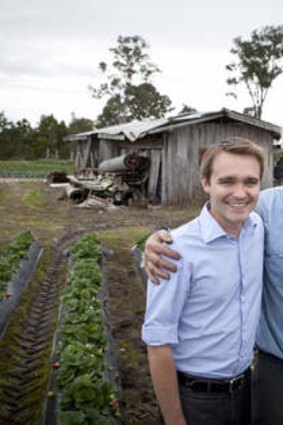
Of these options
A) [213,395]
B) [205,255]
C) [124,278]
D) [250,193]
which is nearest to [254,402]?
[213,395]

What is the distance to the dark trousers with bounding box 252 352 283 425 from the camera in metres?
2.40

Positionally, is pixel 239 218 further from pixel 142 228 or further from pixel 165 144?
pixel 165 144

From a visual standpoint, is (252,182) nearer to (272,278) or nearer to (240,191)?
(240,191)

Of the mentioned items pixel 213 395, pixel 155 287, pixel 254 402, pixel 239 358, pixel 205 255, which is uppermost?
pixel 205 255

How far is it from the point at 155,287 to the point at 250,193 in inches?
24.3

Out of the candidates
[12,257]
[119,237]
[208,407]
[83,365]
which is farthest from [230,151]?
[119,237]

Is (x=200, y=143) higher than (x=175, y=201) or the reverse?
higher

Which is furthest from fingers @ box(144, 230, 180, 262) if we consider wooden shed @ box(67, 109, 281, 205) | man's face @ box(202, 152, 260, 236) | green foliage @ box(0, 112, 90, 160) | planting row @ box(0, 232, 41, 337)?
green foliage @ box(0, 112, 90, 160)

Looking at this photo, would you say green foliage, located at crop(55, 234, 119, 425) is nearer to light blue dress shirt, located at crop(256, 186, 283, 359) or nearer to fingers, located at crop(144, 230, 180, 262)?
light blue dress shirt, located at crop(256, 186, 283, 359)

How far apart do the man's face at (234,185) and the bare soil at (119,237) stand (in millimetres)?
2606

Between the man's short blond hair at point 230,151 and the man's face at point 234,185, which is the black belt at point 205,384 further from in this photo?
the man's short blond hair at point 230,151

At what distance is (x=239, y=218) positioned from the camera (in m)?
2.17

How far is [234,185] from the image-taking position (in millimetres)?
2172

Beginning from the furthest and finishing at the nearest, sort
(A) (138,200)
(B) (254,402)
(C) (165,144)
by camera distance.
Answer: (A) (138,200) < (C) (165,144) < (B) (254,402)
